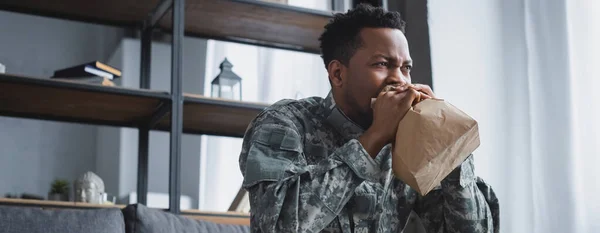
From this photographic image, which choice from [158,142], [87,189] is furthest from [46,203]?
[158,142]

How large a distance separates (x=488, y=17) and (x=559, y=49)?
1.17 ft

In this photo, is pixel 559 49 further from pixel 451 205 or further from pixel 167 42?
pixel 167 42

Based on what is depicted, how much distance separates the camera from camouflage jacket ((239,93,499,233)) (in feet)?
4.35

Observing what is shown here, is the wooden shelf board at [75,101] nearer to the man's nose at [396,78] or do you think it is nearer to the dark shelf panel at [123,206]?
the dark shelf panel at [123,206]

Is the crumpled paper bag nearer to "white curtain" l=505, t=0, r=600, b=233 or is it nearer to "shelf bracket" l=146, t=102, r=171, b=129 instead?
"white curtain" l=505, t=0, r=600, b=233

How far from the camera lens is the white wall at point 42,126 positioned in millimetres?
5320

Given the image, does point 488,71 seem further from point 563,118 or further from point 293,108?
point 293,108

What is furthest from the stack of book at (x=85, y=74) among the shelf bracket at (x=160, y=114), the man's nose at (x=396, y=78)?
the man's nose at (x=396, y=78)

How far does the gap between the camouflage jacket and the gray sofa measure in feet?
1.99

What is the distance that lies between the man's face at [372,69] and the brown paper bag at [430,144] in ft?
0.66

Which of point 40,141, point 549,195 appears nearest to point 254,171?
point 549,195

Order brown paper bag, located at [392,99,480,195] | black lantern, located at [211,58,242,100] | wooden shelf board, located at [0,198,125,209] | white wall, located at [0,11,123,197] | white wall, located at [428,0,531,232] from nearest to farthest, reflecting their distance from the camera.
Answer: brown paper bag, located at [392,99,480,195]
white wall, located at [428,0,531,232]
wooden shelf board, located at [0,198,125,209]
black lantern, located at [211,58,242,100]
white wall, located at [0,11,123,197]

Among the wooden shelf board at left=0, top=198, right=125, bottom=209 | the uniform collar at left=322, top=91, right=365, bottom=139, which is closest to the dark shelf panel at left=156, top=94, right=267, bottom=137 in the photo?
the wooden shelf board at left=0, top=198, right=125, bottom=209

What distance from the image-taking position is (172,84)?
257 centimetres
